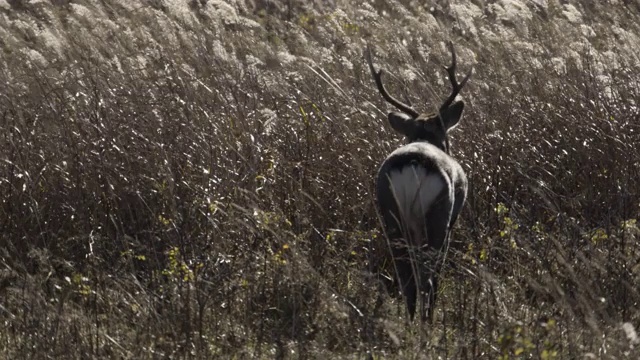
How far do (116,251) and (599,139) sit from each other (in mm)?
3245

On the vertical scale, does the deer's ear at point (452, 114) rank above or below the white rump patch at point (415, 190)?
below

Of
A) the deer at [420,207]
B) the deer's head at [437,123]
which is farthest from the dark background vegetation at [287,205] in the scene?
the deer's head at [437,123]

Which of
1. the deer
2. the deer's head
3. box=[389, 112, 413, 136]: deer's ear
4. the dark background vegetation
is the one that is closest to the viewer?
the dark background vegetation

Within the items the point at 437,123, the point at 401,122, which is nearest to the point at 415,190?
the point at 437,123

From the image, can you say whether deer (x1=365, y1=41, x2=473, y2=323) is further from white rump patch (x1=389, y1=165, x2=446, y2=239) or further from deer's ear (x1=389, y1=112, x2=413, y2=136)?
deer's ear (x1=389, y1=112, x2=413, y2=136)

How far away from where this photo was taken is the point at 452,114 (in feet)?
24.2

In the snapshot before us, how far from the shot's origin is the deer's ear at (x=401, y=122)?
7441mm

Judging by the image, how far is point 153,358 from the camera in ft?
16.4

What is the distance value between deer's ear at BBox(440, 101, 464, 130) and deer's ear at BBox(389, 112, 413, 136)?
0.67 ft

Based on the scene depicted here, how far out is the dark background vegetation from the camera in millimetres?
5340

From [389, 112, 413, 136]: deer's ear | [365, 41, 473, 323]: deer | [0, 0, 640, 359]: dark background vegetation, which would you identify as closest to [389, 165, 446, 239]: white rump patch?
[365, 41, 473, 323]: deer

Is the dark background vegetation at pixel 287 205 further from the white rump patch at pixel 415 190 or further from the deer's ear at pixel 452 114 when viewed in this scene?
the deer's ear at pixel 452 114

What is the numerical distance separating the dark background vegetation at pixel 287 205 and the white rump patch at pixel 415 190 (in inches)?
10.9

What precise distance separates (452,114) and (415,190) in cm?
130
